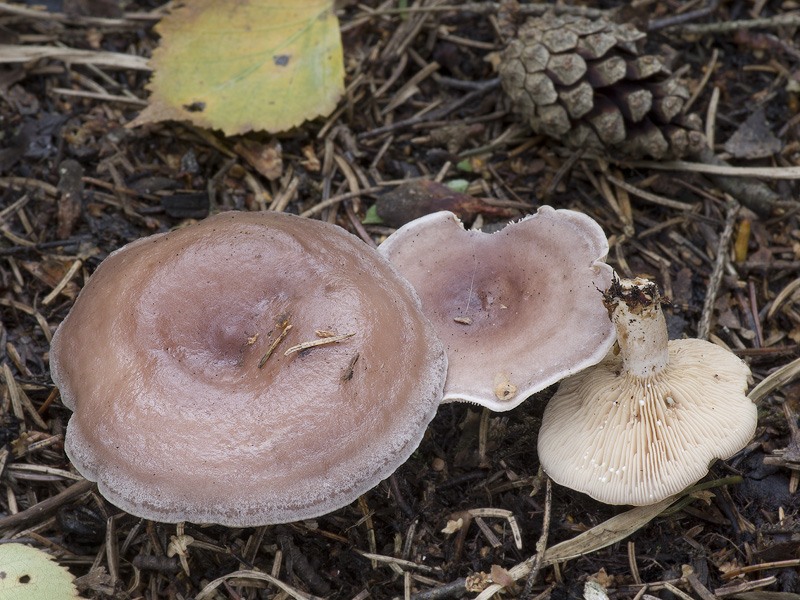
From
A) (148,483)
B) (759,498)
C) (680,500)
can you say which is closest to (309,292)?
(148,483)

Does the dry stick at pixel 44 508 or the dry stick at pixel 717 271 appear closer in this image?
the dry stick at pixel 44 508

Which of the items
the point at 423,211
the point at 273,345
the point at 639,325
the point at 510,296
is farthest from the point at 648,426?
the point at 423,211

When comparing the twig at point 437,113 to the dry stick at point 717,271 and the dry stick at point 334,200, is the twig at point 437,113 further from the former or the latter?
the dry stick at point 717,271

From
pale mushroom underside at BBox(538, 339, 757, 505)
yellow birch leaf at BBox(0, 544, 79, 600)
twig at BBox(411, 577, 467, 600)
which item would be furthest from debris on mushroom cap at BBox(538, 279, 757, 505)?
yellow birch leaf at BBox(0, 544, 79, 600)

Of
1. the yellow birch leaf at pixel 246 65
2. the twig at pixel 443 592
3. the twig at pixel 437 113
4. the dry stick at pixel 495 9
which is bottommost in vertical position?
the twig at pixel 443 592

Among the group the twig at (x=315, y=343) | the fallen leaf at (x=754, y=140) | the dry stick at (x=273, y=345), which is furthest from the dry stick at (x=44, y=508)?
the fallen leaf at (x=754, y=140)

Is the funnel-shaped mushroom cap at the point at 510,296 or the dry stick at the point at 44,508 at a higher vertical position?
the funnel-shaped mushroom cap at the point at 510,296

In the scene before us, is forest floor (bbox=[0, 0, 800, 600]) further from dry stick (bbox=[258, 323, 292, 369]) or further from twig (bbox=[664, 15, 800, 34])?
dry stick (bbox=[258, 323, 292, 369])
